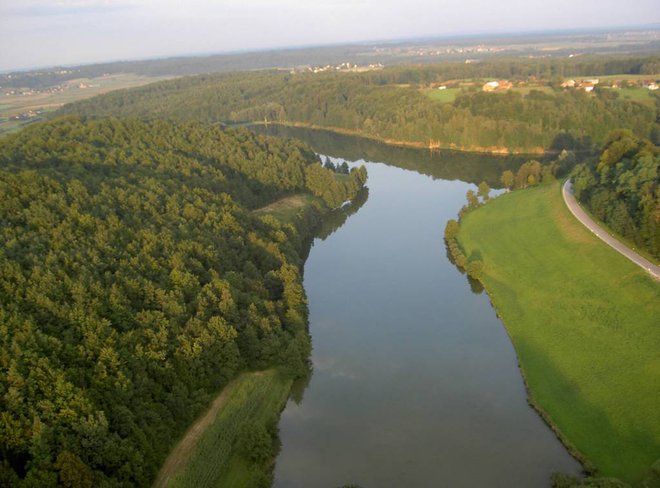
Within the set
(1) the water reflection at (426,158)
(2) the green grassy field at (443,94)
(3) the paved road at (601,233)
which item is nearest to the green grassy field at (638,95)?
(1) the water reflection at (426,158)

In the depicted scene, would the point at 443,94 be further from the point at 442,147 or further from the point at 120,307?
the point at 120,307

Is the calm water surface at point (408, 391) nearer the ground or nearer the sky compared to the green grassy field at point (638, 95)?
nearer the sky

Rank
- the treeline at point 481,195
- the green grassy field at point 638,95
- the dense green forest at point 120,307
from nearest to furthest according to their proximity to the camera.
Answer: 1. the dense green forest at point 120,307
2. the treeline at point 481,195
3. the green grassy field at point 638,95

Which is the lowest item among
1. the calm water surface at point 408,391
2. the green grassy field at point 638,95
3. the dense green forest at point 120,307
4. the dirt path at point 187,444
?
the green grassy field at point 638,95

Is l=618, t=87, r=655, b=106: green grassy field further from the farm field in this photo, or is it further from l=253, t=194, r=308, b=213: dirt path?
the farm field

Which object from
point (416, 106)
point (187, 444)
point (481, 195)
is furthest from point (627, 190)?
point (416, 106)

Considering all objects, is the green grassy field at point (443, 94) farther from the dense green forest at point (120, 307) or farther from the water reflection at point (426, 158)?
the dense green forest at point (120, 307)
